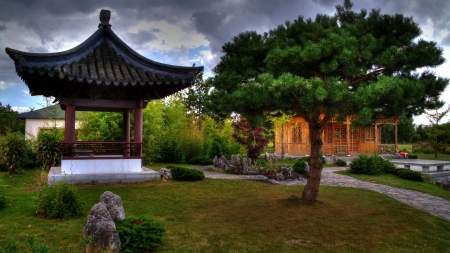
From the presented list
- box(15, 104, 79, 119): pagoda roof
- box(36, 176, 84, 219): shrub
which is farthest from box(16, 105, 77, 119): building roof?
box(36, 176, 84, 219): shrub

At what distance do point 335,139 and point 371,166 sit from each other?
942 cm

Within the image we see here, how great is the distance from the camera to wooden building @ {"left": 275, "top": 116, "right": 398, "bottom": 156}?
22984 mm

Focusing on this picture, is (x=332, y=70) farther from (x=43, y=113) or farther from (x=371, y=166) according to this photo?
(x=43, y=113)

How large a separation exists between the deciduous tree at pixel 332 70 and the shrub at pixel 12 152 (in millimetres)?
9178

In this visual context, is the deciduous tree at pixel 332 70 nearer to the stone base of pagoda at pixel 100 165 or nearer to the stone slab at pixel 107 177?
the stone slab at pixel 107 177

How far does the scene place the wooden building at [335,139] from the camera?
23.0 meters

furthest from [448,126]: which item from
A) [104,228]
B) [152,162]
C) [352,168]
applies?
[104,228]

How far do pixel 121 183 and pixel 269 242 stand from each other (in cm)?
554

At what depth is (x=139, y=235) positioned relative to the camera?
4.39 meters

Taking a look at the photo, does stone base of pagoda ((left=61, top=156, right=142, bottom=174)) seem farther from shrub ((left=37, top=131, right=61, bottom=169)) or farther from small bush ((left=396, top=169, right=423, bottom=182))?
small bush ((left=396, top=169, right=423, bottom=182))

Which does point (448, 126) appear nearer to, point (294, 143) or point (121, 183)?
point (294, 143)

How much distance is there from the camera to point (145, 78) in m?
8.95

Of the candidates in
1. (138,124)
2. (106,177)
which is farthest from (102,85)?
(106,177)

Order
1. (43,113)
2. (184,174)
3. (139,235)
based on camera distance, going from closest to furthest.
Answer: (139,235) < (184,174) < (43,113)
